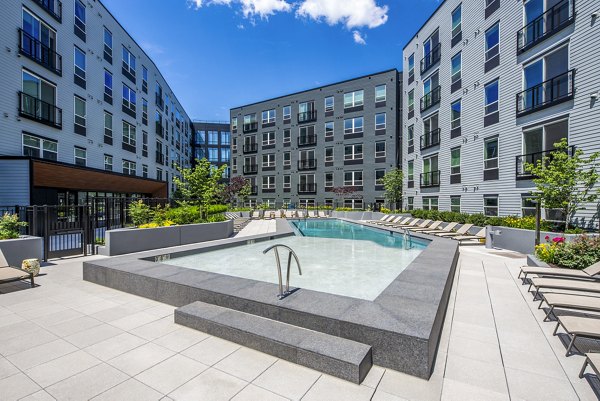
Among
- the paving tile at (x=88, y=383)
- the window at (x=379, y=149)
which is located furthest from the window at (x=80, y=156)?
the window at (x=379, y=149)

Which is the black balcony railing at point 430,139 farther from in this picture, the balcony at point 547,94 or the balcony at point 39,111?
the balcony at point 39,111

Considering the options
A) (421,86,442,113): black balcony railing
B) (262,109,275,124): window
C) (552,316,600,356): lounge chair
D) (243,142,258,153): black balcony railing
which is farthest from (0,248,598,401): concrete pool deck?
(262,109,275,124): window

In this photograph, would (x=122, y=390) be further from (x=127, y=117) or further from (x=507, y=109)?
(x=127, y=117)

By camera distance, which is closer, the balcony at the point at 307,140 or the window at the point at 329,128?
the window at the point at 329,128

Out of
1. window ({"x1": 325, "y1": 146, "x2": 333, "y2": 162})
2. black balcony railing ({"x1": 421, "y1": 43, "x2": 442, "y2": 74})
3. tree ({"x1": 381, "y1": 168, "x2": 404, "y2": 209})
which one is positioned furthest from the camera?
window ({"x1": 325, "y1": 146, "x2": 333, "y2": 162})

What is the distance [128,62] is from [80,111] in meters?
8.69

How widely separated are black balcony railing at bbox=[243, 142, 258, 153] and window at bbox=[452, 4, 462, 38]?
27632 mm

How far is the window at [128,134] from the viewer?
2440 cm

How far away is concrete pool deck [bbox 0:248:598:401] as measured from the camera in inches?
112

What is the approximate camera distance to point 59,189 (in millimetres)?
17812

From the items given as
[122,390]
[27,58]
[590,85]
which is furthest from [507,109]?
[27,58]

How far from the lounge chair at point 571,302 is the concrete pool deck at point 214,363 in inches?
17.5

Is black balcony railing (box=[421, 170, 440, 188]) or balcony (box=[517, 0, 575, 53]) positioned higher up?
balcony (box=[517, 0, 575, 53])

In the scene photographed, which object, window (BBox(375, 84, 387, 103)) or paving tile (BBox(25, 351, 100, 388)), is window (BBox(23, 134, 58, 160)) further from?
window (BBox(375, 84, 387, 103))
